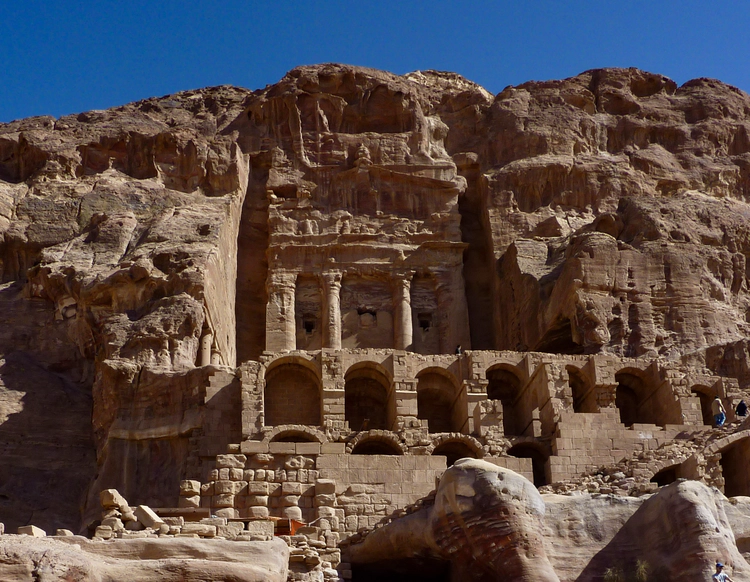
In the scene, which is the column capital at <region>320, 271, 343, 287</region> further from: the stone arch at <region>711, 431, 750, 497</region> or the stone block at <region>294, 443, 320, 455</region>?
the stone arch at <region>711, 431, 750, 497</region>

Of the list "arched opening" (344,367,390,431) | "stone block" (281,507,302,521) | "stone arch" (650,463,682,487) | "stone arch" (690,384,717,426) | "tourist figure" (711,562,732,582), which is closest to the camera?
"tourist figure" (711,562,732,582)

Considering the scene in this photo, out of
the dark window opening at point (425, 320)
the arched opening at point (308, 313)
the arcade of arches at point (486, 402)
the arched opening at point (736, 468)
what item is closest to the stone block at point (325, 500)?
the arcade of arches at point (486, 402)

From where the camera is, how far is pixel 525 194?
58.3 m

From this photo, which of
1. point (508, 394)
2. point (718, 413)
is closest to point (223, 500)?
point (508, 394)

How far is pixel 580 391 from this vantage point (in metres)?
45.1

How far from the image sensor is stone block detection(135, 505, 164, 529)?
1237 inches

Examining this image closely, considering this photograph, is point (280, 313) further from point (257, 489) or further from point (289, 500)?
point (289, 500)

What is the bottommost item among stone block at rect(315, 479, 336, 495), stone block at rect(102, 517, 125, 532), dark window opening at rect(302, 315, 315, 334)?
stone block at rect(102, 517, 125, 532)

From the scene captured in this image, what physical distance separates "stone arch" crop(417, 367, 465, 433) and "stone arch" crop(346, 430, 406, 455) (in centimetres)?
361

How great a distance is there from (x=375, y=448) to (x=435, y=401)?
16.2 feet

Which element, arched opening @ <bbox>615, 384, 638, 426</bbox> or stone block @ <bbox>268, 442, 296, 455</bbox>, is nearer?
stone block @ <bbox>268, 442, 296, 455</bbox>

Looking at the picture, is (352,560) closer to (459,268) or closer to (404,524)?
(404,524)

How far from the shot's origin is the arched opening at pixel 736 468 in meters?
38.4

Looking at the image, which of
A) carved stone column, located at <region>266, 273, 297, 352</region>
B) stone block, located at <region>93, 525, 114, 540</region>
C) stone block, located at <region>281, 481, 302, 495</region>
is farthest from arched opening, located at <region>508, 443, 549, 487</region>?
stone block, located at <region>93, 525, 114, 540</region>
